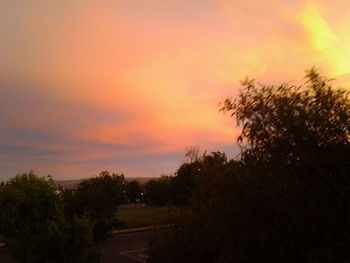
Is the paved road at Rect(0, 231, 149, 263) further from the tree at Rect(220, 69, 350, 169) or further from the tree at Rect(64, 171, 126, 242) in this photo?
the tree at Rect(220, 69, 350, 169)

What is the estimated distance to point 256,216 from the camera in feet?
27.2

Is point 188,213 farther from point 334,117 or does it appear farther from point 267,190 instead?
point 334,117

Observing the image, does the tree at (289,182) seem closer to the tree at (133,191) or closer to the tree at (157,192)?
the tree at (157,192)

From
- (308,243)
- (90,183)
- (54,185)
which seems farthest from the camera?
(90,183)

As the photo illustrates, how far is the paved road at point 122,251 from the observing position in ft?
86.5

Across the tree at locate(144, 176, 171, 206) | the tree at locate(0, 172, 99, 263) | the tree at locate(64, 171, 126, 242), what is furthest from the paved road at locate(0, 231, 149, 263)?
the tree at locate(144, 176, 171, 206)

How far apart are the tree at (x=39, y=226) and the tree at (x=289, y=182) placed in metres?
9.53

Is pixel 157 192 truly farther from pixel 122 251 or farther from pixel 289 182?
pixel 289 182

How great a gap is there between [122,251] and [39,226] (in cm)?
1205

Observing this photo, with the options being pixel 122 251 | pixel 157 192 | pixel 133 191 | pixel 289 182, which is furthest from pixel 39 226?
pixel 133 191

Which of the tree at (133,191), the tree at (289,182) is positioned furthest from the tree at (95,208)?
the tree at (133,191)

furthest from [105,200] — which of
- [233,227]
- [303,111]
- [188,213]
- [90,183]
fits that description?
[303,111]

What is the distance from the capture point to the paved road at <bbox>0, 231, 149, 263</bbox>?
1038 inches

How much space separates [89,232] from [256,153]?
35.9 ft
